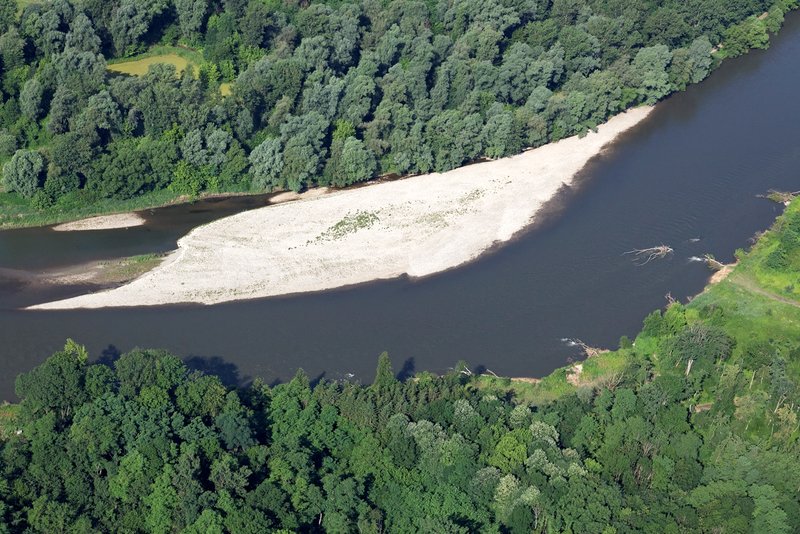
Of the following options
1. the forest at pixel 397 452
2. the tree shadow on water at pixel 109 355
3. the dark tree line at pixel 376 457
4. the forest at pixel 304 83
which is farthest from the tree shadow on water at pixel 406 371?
the forest at pixel 304 83

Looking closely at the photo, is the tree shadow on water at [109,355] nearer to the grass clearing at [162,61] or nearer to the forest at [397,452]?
the forest at [397,452]

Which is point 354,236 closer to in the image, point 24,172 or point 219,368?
point 219,368

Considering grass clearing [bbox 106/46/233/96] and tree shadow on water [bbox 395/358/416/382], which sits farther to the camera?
grass clearing [bbox 106/46/233/96]

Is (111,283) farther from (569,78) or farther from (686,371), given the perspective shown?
(569,78)

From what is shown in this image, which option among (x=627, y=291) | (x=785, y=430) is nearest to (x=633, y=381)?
(x=785, y=430)

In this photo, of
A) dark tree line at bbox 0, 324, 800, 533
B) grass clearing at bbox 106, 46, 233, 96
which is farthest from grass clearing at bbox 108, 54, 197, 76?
dark tree line at bbox 0, 324, 800, 533

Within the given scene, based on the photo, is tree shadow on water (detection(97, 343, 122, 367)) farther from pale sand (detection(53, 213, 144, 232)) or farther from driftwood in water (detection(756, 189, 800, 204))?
driftwood in water (detection(756, 189, 800, 204))

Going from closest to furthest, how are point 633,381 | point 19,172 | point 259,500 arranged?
point 259,500 < point 633,381 < point 19,172
